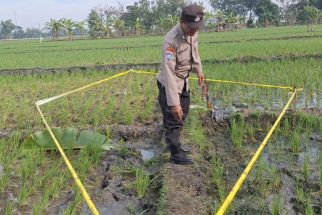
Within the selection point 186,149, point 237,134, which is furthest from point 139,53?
point 186,149

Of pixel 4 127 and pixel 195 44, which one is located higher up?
pixel 195 44

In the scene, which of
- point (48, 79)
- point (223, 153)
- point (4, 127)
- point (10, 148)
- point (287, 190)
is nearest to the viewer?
point (287, 190)

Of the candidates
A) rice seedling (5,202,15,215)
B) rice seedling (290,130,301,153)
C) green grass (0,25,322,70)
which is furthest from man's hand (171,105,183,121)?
green grass (0,25,322,70)

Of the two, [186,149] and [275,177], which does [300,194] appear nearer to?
[275,177]

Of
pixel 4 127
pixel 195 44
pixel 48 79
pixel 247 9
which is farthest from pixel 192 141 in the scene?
pixel 247 9

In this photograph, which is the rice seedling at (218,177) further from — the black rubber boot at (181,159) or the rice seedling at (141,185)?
the rice seedling at (141,185)

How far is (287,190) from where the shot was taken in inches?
101

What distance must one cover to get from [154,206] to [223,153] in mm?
1091

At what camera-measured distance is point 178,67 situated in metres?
2.94

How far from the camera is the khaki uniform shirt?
2.76 meters

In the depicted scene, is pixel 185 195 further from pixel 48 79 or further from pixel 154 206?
pixel 48 79

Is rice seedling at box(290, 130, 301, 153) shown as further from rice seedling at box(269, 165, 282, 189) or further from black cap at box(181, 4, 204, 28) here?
black cap at box(181, 4, 204, 28)

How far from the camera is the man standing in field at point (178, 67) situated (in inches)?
106

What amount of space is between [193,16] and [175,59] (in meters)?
0.36
